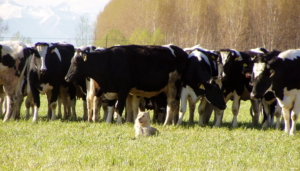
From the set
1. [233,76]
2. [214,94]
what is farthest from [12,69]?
[233,76]

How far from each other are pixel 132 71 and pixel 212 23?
30.9 metres

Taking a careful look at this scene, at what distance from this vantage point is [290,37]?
3856cm

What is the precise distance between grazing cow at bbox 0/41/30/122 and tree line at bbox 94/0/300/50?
2579cm

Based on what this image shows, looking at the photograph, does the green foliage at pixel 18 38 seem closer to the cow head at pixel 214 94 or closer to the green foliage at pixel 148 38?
the green foliage at pixel 148 38

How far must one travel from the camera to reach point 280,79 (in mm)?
10555

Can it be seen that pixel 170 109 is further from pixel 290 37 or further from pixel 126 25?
pixel 126 25

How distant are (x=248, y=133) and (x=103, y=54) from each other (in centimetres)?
428

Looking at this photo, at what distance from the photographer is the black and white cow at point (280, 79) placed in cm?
1056

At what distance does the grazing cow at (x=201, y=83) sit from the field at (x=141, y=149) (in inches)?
40.4

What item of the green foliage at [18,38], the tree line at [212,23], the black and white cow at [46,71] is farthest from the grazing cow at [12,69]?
the green foliage at [18,38]

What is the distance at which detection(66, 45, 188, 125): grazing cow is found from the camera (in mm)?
11883

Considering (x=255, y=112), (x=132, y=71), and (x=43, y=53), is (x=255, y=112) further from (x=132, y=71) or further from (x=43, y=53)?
(x=43, y=53)

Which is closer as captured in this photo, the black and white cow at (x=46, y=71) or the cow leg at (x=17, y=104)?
the black and white cow at (x=46, y=71)

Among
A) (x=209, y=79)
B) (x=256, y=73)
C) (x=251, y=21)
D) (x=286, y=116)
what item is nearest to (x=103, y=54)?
(x=209, y=79)
